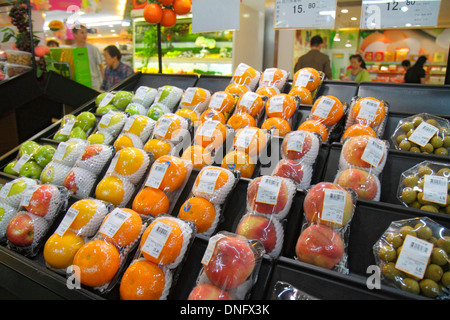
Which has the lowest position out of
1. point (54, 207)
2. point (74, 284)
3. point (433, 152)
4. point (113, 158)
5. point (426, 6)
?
point (74, 284)

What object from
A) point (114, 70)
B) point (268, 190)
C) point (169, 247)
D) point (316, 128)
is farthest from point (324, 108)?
point (114, 70)

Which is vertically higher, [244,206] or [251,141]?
[251,141]

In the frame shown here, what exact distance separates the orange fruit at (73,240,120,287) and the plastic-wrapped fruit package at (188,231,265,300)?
0.33 m

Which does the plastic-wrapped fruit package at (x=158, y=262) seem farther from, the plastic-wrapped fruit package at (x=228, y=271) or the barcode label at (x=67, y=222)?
the barcode label at (x=67, y=222)

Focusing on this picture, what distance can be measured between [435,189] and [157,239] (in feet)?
3.29

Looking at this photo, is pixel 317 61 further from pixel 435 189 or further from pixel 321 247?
pixel 321 247

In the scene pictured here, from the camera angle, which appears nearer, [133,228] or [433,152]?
[133,228]

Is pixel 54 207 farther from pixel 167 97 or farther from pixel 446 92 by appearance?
pixel 446 92

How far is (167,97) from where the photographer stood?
2305mm

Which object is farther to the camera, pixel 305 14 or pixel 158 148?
pixel 305 14

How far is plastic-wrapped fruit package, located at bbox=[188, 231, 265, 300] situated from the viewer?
1.00m

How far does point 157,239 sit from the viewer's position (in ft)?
3.72
